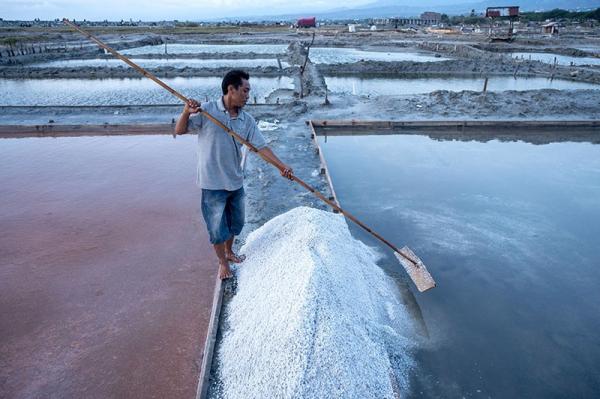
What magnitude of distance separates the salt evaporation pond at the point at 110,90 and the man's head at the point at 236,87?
8.37m

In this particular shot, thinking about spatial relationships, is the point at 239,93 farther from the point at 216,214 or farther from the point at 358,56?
the point at 358,56

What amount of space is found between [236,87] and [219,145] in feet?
1.17

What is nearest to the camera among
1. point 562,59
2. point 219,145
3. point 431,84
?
point 219,145

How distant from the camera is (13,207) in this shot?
4.26m

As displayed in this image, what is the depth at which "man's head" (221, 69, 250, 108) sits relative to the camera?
7.25ft

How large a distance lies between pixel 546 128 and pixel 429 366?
6.50 meters

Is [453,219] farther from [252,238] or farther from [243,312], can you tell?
[243,312]

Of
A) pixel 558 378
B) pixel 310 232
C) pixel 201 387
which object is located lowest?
pixel 558 378

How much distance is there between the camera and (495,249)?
3.54 m

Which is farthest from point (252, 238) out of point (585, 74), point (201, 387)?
point (585, 74)

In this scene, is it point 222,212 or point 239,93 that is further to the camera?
point 222,212

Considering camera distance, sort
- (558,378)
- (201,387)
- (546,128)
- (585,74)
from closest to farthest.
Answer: (201,387) → (558,378) → (546,128) → (585,74)

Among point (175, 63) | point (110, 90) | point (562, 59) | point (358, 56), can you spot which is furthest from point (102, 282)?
point (562, 59)

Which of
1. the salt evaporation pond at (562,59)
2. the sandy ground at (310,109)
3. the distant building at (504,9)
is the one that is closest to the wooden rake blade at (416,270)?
the sandy ground at (310,109)
